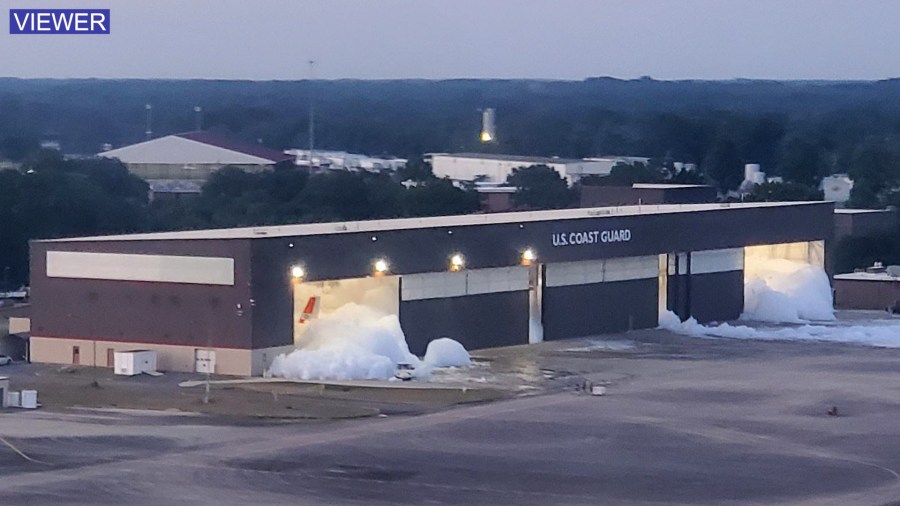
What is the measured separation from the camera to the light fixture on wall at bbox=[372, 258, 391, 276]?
143ft

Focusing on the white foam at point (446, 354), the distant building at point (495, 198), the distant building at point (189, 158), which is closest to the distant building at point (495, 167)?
the distant building at point (189, 158)

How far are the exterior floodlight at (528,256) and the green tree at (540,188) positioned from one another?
3671 centimetres

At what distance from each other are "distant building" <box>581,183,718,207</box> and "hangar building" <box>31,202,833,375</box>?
972 cm

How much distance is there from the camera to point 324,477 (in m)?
28.8

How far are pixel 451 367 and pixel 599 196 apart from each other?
84.0ft

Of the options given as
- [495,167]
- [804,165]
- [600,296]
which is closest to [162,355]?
[600,296]

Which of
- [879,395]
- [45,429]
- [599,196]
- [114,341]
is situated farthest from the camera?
[599,196]

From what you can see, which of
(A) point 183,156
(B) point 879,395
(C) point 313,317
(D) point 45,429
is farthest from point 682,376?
(A) point 183,156

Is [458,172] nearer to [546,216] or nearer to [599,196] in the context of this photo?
[599,196]

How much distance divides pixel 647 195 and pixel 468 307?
1984cm

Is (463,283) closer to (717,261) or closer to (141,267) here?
(141,267)

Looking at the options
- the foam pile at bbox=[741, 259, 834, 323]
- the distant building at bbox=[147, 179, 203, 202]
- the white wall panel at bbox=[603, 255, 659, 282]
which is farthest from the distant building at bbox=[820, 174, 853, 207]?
the white wall panel at bbox=[603, 255, 659, 282]

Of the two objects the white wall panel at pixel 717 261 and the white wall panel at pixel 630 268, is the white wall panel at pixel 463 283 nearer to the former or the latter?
the white wall panel at pixel 630 268

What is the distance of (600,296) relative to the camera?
1978 inches
